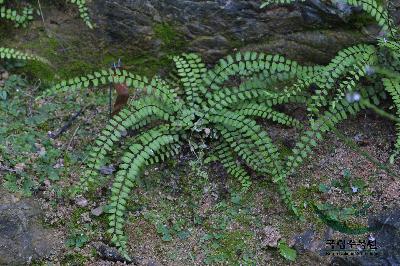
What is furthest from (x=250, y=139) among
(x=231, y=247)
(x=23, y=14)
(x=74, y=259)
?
(x=23, y=14)

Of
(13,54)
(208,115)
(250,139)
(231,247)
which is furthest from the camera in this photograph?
(13,54)

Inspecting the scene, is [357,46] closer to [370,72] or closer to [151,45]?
[370,72]

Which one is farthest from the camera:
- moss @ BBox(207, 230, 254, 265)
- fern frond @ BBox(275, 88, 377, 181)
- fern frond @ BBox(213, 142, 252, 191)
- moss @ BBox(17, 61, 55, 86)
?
moss @ BBox(17, 61, 55, 86)

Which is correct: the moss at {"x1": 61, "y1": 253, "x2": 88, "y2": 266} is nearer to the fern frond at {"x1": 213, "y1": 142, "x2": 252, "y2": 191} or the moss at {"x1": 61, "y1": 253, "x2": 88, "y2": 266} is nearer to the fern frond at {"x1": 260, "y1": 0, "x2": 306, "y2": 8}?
the fern frond at {"x1": 213, "y1": 142, "x2": 252, "y2": 191}

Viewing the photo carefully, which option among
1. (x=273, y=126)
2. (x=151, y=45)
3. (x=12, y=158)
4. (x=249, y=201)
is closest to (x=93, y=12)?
(x=151, y=45)

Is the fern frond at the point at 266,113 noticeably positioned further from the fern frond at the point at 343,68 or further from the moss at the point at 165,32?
the moss at the point at 165,32

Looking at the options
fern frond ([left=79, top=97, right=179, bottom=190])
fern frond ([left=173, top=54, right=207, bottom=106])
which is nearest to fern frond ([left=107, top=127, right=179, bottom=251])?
fern frond ([left=79, top=97, right=179, bottom=190])

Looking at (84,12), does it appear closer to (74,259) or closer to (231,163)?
(231,163)
